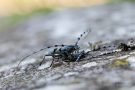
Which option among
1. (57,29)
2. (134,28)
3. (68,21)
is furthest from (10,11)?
(134,28)

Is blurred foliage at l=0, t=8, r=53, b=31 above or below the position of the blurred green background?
below

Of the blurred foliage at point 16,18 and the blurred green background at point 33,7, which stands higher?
the blurred green background at point 33,7

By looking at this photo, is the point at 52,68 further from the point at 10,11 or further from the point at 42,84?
the point at 10,11

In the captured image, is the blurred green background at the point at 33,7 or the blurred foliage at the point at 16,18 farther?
the blurred green background at the point at 33,7

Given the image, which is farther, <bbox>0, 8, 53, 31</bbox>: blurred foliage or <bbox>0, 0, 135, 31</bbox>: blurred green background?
<bbox>0, 0, 135, 31</bbox>: blurred green background

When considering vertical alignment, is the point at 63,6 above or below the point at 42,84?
above

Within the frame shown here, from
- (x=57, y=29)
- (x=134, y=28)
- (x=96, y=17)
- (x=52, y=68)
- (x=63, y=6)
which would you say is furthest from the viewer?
(x=63, y=6)

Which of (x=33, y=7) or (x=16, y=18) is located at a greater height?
(x=33, y=7)

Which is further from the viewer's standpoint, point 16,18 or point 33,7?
point 33,7
